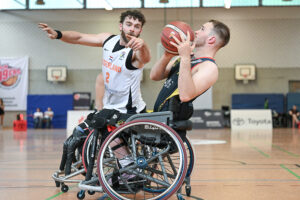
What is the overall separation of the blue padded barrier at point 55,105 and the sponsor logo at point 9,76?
1.36 meters

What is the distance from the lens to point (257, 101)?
1786 cm

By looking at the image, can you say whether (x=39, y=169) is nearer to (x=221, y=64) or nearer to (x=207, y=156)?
(x=207, y=156)

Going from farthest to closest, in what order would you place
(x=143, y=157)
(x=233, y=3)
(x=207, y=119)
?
(x=233, y=3) < (x=207, y=119) < (x=143, y=157)

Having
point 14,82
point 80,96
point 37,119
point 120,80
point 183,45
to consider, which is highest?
point 14,82

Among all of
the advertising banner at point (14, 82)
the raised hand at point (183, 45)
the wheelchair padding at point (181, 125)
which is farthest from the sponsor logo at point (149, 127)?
the advertising banner at point (14, 82)

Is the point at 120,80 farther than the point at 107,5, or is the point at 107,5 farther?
the point at 107,5

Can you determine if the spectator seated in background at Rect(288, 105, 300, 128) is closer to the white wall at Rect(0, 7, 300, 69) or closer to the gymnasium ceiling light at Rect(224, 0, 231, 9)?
the white wall at Rect(0, 7, 300, 69)

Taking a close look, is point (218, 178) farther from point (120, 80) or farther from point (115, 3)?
point (115, 3)

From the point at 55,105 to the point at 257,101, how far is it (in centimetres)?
991

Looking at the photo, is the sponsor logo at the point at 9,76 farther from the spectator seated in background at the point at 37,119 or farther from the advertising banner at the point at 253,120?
the advertising banner at the point at 253,120

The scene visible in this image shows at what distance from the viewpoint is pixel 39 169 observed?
Answer: 448 centimetres

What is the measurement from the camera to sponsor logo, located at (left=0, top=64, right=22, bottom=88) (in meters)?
18.7

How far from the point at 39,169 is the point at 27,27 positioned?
1577cm

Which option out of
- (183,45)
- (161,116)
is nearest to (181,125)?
(161,116)
